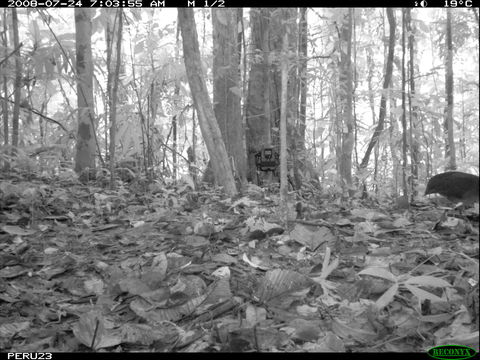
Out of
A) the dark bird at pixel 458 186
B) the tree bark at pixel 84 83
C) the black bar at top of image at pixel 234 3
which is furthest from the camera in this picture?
the tree bark at pixel 84 83

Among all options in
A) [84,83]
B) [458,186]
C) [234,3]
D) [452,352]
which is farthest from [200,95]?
[452,352]

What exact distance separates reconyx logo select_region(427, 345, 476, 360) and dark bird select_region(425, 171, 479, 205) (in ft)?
1.16

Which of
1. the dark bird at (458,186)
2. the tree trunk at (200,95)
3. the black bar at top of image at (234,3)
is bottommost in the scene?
the dark bird at (458,186)

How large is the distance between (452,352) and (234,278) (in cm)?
95

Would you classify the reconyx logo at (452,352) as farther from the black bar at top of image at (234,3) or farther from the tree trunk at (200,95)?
the tree trunk at (200,95)

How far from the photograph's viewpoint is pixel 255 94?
526cm

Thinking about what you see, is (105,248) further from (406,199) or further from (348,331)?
(406,199)

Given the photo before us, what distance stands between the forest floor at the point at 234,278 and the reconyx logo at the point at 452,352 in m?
0.03

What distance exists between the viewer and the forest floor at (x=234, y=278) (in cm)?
137

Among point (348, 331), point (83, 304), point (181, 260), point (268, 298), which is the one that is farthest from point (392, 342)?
point (83, 304)

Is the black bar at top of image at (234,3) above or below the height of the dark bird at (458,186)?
above

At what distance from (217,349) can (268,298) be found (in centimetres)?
33

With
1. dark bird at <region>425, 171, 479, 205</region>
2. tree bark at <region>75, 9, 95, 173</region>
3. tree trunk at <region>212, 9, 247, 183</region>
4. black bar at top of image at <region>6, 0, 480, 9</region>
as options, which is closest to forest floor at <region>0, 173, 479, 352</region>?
dark bird at <region>425, 171, 479, 205</region>

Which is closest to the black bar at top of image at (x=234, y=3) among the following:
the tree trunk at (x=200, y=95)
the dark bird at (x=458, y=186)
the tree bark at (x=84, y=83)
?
the tree trunk at (x=200, y=95)
